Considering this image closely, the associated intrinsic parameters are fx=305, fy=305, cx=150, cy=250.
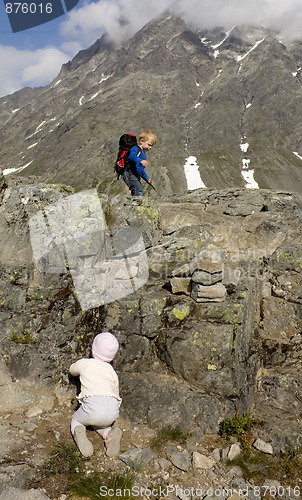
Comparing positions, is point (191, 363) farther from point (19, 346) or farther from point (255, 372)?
point (19, 346)

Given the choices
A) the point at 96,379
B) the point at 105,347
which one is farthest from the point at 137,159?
the point at 96,379

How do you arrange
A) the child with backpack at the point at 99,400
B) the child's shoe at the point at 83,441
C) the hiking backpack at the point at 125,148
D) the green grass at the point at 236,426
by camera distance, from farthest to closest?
the hiking backpack at the point at 125,148
the green grass at the point at 236,426
the child with backpack at the point at 99,400
the child's shoe at the point at 83,441

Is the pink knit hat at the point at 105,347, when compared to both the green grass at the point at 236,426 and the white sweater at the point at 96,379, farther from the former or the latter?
the green grass at the point at 236,426

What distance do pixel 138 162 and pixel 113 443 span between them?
1056 cm

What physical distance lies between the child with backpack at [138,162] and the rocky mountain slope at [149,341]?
0.97 meters

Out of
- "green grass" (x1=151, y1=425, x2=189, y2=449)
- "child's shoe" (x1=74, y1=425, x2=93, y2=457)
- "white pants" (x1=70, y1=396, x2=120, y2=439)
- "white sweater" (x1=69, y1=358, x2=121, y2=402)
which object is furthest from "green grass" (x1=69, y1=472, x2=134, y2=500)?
"white sweater" (x1=69, y1=358, x2=121, y2=402)

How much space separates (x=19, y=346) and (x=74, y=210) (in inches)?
223

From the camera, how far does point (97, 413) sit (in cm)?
753

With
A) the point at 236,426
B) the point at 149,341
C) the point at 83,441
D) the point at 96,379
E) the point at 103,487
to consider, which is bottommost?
the point at 236,426

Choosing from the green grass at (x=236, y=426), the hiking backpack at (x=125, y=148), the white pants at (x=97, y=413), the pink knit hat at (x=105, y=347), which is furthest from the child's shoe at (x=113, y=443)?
the hiking backpack at (x=125, y=148)

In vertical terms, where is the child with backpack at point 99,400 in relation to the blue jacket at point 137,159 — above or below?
below

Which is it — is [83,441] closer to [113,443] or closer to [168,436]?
[113,443]

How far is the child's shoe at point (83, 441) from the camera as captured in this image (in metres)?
7.22

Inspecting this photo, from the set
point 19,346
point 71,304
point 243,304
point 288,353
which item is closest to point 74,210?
point 71,304
